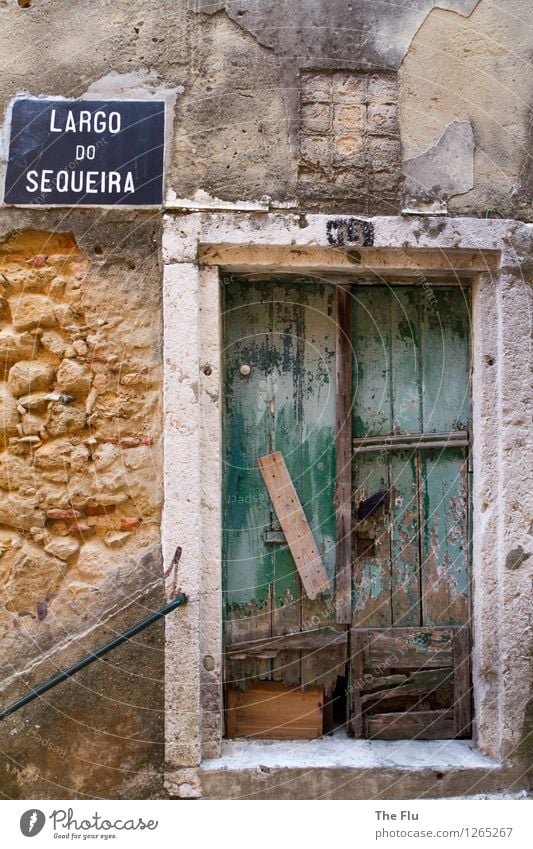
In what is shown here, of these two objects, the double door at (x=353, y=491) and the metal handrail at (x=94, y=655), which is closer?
the metal handrail at (x=94, y=655)

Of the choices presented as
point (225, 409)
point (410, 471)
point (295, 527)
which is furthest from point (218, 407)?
point (410, 471)

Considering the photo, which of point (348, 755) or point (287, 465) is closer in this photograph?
point (348, 755)

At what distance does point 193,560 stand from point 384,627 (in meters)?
0.93

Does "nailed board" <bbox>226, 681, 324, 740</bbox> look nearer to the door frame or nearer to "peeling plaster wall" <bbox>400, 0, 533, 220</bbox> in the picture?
the door frame

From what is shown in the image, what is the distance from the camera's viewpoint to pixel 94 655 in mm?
2932

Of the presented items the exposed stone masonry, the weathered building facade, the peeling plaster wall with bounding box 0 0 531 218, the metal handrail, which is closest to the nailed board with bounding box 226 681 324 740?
the weathered building facade

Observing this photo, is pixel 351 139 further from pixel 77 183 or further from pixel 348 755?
pixel 348 755

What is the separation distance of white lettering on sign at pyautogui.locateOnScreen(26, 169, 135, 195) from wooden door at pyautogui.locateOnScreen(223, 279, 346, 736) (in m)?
0.61

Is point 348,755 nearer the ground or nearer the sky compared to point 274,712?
nearer the ground

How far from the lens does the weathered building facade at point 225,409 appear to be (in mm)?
3064

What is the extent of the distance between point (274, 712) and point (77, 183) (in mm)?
2456

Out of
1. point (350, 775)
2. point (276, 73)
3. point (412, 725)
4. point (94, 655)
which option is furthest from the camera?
point (412, 725)

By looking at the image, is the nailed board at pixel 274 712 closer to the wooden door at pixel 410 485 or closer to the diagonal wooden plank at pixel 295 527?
the wooden door at pixel 410 485

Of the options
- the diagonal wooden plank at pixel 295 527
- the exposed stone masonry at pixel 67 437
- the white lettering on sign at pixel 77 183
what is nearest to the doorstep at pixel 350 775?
the diagonal wooden plank at pixel 295 527
